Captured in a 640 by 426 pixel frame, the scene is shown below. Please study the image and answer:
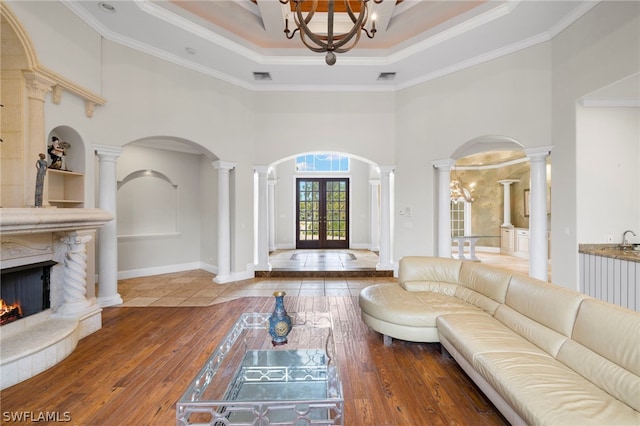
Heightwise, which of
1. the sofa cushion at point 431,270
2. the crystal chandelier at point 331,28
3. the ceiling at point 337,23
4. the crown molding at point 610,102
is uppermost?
the ceiling at point 337,23

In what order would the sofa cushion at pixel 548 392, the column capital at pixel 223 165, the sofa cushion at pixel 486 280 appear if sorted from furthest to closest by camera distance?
the column capital at pixel 223 165 → the sofa cushion at pixel 486 280 → the sofa cushion at pixel 548 392

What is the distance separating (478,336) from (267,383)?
1741mm

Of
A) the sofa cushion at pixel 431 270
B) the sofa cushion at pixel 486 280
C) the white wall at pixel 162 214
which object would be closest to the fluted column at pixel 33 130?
the white wall at pixel 162 214

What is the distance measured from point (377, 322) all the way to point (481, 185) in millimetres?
9218

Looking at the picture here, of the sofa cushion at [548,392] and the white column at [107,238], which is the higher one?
the white column at [107,238]

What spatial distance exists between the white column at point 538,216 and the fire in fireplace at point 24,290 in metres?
6.71

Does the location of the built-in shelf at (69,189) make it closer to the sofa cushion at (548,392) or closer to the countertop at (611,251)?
the sofa cushion at (548,392)

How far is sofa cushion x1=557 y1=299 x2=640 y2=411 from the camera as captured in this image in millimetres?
1606

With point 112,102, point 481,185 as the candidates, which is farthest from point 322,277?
point 481,185

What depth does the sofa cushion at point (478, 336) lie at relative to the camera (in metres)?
2.15

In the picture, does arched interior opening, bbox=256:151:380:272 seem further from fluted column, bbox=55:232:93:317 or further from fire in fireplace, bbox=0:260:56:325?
fire in fireplace, bbox=0:260:56:325

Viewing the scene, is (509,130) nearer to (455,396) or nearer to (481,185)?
(455,396)

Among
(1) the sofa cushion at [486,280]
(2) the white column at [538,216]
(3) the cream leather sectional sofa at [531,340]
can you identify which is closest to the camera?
(3) the cream leather sectional sofa at [531,340]

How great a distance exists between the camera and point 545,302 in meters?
2.30
